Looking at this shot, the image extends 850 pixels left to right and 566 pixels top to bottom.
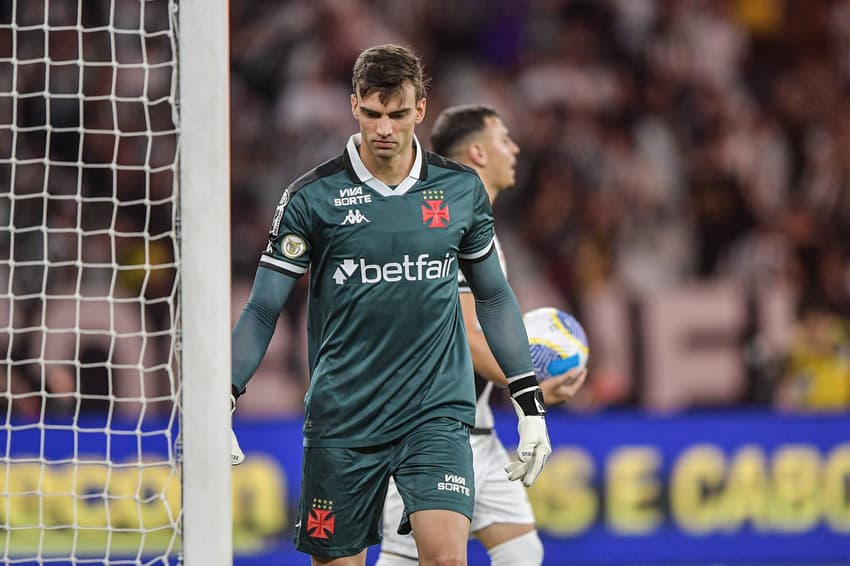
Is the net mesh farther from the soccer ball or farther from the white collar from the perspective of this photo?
the white collar

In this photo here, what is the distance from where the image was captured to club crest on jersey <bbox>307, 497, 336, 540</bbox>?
405 centimetres

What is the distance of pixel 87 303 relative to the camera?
8.70 meters

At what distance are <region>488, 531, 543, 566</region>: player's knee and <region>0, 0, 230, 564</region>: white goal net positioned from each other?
2.00m

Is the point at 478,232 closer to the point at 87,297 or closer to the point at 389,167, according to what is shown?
the point at 389,167

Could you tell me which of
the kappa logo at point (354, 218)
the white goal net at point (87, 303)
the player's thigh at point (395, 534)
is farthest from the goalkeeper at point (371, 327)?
the white goal net at point (87, 303)

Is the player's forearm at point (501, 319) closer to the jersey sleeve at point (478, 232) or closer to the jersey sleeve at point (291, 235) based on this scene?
the jersey sleeve at point (478, 232)

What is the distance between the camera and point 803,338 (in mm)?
9305

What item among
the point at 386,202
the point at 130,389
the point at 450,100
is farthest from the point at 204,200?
the point at 450,100

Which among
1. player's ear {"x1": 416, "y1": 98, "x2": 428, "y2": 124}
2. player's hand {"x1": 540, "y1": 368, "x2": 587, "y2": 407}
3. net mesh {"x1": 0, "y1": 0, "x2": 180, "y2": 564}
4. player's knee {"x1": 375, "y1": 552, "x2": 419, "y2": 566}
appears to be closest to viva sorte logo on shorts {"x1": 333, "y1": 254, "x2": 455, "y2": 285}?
player's ear {"x1": 416, "y1": 98, "x2": 428, "y2": 124}

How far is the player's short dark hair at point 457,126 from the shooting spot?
525 centimetres

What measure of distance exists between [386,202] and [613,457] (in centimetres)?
447

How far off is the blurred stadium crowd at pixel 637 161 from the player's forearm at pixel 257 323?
478cm

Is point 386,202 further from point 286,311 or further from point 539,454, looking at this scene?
point 286,311

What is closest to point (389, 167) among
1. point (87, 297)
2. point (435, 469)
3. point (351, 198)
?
point (351, 198)
